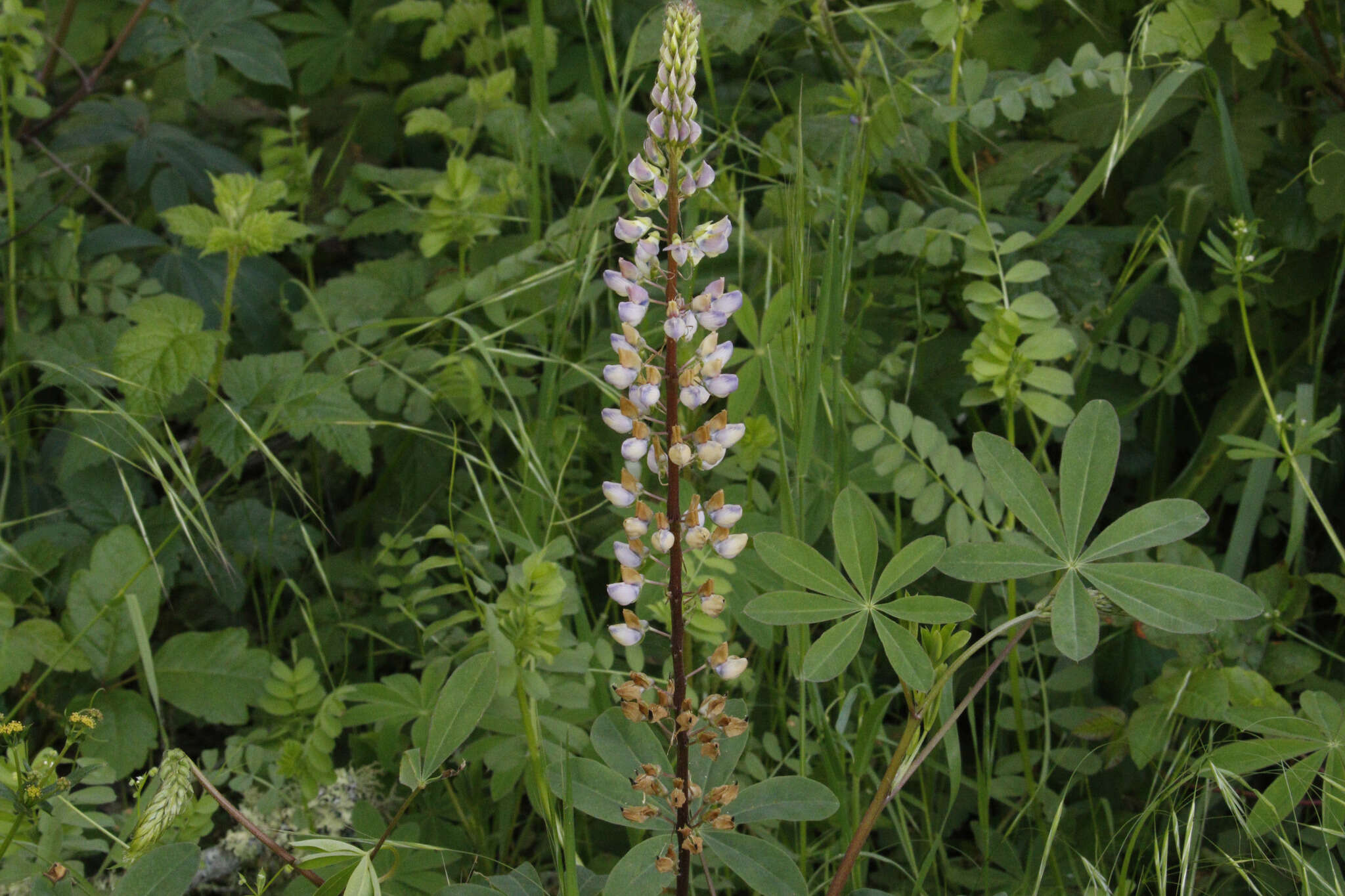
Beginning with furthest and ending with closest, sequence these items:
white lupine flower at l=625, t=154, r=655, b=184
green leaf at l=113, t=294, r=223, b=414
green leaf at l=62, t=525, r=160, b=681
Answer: green leaf at l=113, t=294, r=223, b=414 → green leaf at l=62, t=525, r=160, b=681 → white lupine flower at l=625, t=154, r=655, b=184

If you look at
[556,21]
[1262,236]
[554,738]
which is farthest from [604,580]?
[556,21]

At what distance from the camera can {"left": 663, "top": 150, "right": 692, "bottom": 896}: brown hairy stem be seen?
1168 mm

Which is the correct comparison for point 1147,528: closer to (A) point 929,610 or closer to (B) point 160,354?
(A) point 929,610

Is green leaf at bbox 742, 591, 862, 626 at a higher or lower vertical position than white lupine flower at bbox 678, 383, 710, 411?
lower

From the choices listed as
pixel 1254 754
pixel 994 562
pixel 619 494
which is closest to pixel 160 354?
pixel 619 494

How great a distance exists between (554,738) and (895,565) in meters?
0.62

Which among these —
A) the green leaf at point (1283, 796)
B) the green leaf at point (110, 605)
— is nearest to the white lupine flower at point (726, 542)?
the green leaf at point (1283, 796)

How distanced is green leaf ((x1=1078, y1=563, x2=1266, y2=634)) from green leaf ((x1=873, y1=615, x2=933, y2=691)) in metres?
0.26

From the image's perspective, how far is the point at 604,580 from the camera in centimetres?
228

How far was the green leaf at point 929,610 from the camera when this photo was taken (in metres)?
1.26

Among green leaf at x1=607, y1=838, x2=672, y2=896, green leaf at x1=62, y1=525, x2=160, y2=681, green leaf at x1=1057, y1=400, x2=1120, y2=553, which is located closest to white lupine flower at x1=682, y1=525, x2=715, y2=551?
green leaf at x1=607, y1=838, x2=672, y2=896

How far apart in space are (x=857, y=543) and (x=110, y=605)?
1310 mm

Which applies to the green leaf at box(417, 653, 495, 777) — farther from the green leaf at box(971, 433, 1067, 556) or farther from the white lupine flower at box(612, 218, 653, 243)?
the green leaf at box(971, 433, 1067, 556)

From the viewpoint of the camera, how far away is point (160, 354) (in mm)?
2105
